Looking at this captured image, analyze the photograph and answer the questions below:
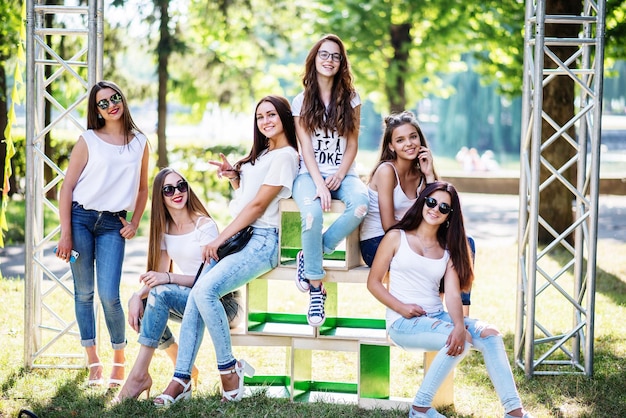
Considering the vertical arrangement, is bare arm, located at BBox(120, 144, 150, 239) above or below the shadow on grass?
above

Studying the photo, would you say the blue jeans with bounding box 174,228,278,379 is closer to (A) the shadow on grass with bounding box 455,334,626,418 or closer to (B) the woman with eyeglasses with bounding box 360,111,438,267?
(B) the woman with eyeglasses with bounding box 360,111,438,267

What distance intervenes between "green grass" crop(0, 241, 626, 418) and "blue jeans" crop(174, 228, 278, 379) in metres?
0.27

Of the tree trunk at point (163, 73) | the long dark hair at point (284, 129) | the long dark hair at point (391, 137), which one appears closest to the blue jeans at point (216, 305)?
the long dark hair at point (284, 129)

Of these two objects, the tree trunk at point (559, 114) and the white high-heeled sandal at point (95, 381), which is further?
the tree trunk at point (559, 114)

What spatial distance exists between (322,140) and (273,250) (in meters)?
0.73

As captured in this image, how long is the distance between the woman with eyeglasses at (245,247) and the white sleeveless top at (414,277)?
73 cm

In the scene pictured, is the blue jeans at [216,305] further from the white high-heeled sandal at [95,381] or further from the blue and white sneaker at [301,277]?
the white high-heeled sandal at [95,381]

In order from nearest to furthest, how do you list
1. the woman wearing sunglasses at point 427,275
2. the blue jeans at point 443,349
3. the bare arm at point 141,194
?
the blue jeans at point 443,349
the woman wearing sunglasses at point 427,275
the bare arm at point 141,194

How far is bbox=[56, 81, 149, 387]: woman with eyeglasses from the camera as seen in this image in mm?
4758

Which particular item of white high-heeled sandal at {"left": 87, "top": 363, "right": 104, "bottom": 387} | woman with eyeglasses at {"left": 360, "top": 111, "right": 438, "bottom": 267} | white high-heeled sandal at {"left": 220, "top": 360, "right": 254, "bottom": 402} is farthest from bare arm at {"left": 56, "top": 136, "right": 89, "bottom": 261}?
woman with eyeglasses at {"left": 360, "top": 111, "right": 438, "bottom": 267}

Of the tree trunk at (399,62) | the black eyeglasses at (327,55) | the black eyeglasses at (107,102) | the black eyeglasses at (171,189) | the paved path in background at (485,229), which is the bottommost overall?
the paved path in background at (485,229)

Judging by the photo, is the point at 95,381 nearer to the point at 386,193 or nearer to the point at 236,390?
the point at 236,390

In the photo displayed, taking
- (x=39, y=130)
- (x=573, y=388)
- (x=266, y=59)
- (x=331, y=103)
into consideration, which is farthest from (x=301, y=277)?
(x=266, y=59)

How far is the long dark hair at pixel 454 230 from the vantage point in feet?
14.5
